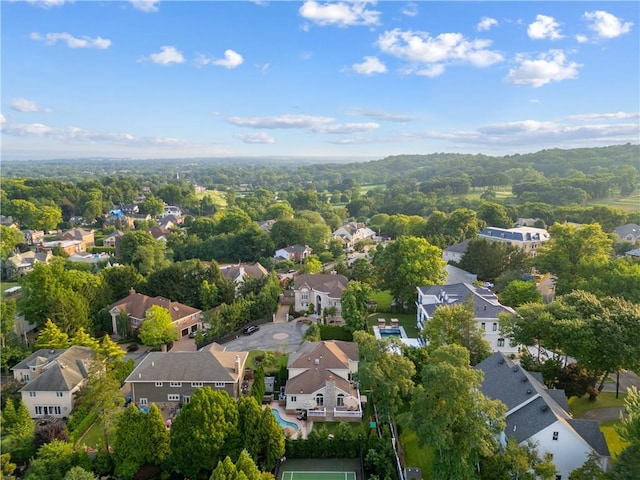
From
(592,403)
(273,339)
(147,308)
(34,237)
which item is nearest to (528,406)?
(592,403)

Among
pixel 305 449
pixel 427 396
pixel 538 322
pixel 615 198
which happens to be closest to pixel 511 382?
pixel 538 322

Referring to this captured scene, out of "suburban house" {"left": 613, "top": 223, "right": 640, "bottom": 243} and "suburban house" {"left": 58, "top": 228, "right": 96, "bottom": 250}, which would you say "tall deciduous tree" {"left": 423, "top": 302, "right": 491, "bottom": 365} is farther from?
"suburban house" {"left": 58, "top": 228, "right": 96, "bottom": 250}

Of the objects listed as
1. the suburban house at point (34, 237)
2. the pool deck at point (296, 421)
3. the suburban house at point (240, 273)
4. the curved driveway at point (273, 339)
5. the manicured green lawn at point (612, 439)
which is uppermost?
the suburban house at point (240, 273)

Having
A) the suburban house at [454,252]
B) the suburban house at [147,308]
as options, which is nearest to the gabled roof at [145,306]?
the suburban house at [147,308]

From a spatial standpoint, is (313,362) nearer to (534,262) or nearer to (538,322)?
(538,322)

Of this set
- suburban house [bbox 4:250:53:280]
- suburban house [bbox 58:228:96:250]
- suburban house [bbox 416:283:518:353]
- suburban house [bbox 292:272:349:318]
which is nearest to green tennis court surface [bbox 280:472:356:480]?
suburban house [bbox 416:283:518:353]

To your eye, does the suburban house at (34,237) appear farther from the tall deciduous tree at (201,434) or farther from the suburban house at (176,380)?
the tall deciduous tree at (201,434)

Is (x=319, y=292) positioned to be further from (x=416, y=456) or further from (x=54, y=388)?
(x=54, y=388)
